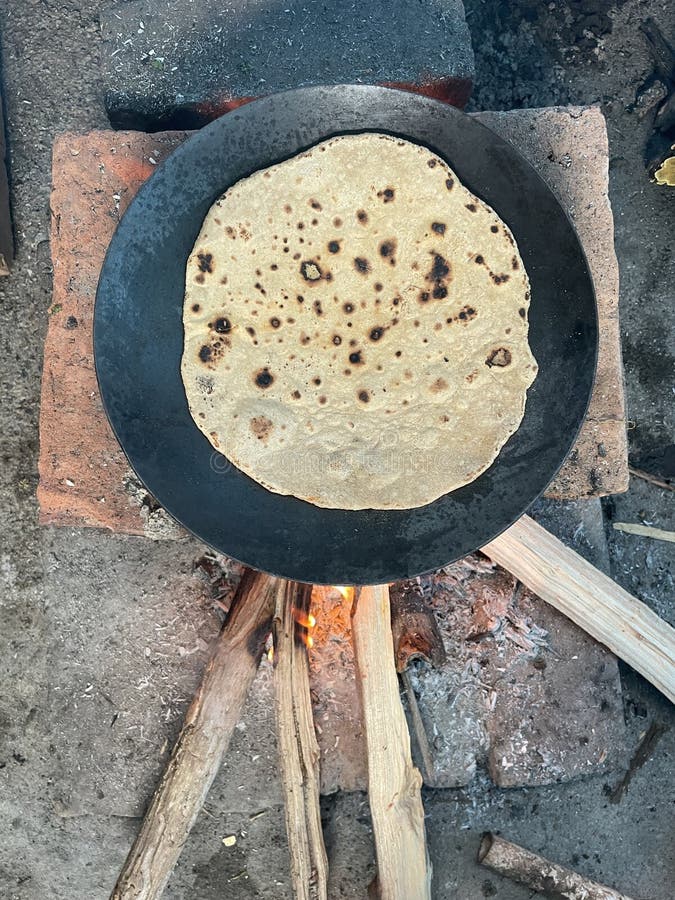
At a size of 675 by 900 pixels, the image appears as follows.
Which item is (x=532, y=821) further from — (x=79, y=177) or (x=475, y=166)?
(x=79, y=177)

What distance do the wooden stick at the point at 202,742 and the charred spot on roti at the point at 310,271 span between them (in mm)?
1095

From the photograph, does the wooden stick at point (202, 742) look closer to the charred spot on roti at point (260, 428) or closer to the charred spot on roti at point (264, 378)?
the charred spot on roti at point (260, 428)

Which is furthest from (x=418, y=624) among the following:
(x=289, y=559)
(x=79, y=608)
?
(x=79, y=608)

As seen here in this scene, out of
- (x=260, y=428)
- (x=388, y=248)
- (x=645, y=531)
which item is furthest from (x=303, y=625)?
(x=645, y=531)

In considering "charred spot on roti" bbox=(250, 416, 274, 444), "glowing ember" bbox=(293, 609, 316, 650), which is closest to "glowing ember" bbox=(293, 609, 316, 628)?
"glowing ember" bbox=(293, 609, 316, 650)

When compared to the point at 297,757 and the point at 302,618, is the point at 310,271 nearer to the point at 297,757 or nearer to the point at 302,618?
the point at 302,618

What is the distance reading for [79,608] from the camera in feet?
9.23

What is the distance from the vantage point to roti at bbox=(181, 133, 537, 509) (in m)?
2.06

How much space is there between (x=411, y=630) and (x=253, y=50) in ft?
7.26

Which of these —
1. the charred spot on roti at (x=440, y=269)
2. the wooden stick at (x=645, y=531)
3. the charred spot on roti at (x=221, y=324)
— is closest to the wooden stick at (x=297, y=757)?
the charred spot on roti at (x=221, y=324)

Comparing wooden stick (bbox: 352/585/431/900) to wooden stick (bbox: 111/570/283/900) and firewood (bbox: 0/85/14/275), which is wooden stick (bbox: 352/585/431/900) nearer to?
wooden stick (bbox: 111/570/283/900)

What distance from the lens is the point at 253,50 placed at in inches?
95.2

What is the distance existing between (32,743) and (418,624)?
1731mm

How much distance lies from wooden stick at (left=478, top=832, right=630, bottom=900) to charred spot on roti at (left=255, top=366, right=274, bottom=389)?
6.87 feet
